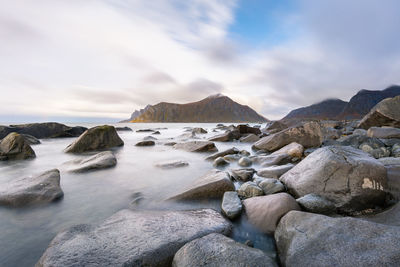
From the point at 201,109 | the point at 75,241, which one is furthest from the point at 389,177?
the point at 201,109

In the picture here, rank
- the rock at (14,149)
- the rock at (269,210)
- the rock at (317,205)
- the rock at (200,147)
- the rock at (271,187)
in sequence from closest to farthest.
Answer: the rock at (269,210) < the rock at (317,205) < the rock at (271,187) < the rock at (14,149) < the rock at (200,147)

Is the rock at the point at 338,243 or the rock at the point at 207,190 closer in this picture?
the rock at the point at 338,243

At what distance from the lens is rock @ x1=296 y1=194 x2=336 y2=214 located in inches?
103

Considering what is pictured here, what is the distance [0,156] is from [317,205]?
10.8 m

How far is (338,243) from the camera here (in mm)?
1663

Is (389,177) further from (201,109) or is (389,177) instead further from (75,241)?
(201,109)

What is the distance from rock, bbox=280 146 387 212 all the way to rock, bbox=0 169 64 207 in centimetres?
461

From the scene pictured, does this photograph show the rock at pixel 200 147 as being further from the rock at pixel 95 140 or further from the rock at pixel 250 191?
the rock at pixel 250 191

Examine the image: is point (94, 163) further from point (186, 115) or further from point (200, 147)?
point (186, 115)

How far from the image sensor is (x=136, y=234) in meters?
2.10

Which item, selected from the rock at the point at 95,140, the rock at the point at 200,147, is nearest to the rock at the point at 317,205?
the rock at the point at 200,147

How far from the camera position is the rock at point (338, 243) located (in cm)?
148

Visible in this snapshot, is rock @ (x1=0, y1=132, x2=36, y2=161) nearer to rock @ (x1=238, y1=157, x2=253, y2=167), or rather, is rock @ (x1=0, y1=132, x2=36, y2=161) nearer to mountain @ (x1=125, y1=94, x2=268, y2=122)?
rock @ (x1=238, y1=157, x2=253, y2=167)

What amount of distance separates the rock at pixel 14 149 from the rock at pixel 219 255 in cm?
948
